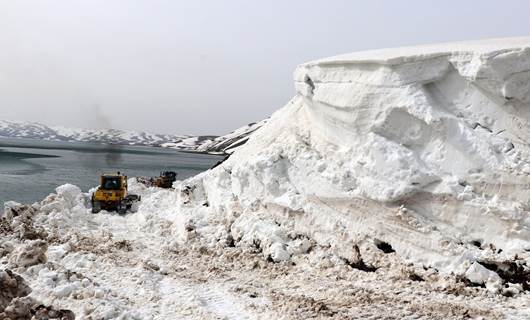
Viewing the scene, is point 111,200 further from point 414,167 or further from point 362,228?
point 414,167

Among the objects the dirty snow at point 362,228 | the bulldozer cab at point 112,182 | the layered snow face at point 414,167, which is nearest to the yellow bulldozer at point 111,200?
the bulldozer cab at point 112,182

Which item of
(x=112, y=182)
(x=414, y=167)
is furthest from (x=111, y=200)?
(x=414, y=167)

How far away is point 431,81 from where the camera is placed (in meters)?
13.6

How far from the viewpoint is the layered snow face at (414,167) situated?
12.0m

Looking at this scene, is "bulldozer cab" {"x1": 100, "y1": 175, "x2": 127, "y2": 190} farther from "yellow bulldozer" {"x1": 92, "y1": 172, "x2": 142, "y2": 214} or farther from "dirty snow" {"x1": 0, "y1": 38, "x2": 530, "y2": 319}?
"dirty snow" {"x1": 0, "y1": 38, "x2": 530, "y2": 319}

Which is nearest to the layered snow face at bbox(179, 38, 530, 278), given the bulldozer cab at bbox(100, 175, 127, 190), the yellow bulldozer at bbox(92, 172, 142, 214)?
the yellow bulldozer at bbox(92, 172, 142, 214)

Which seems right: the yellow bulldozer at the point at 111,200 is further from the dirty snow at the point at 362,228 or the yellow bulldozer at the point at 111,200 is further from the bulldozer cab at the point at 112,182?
the dirty snow at the point at 362,228

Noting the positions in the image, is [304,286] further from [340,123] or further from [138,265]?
[340,123]

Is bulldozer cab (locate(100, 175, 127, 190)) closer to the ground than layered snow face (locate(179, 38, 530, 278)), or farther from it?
closer to the ground

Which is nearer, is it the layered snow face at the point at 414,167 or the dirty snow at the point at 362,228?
the dirty snow at the point at 362,228

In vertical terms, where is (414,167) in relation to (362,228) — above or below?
above

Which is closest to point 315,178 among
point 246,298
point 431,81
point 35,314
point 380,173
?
point 380,173

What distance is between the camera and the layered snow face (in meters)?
12.0

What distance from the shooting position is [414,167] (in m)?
13.0
